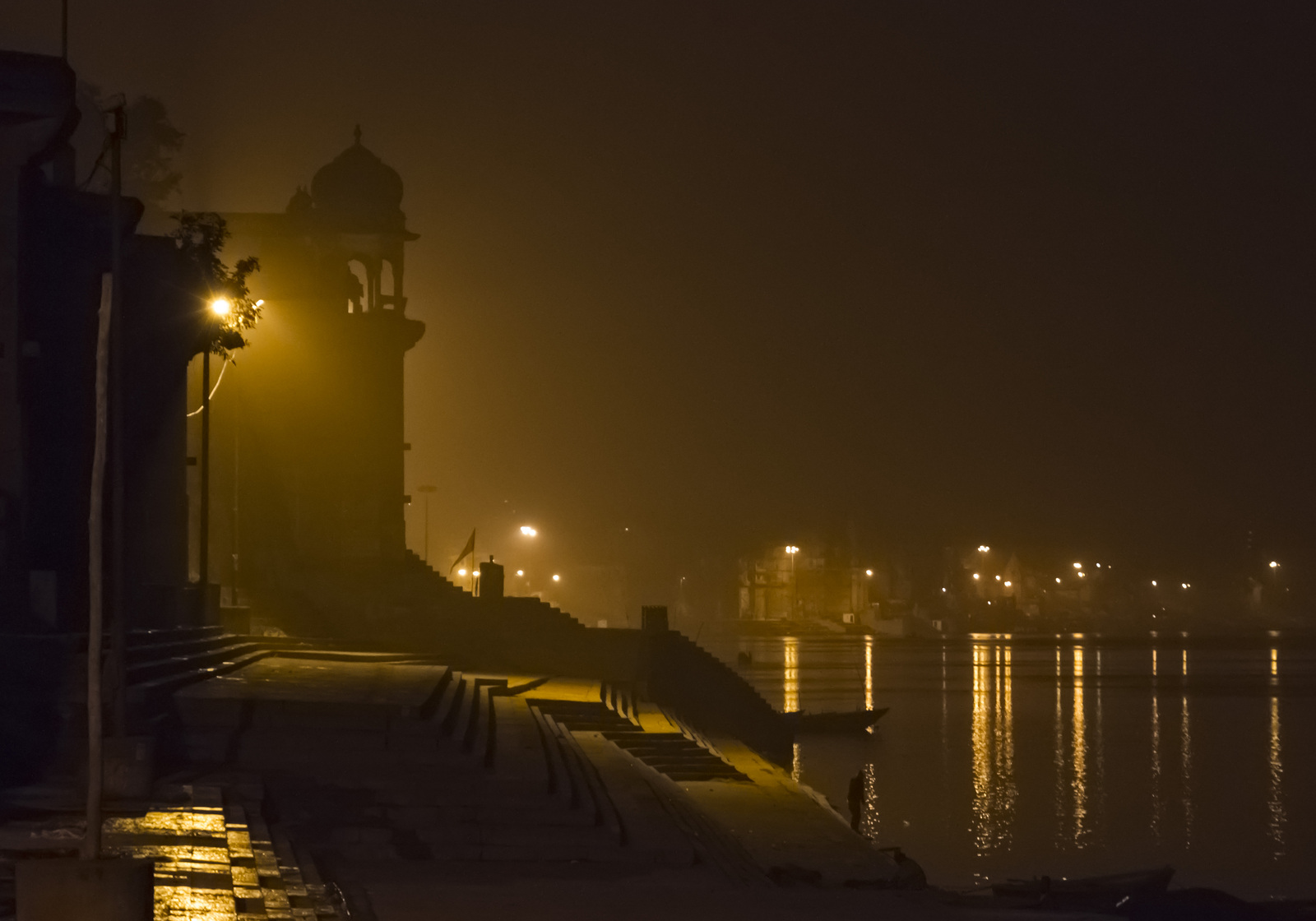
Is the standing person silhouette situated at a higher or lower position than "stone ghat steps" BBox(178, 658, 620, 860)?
lower

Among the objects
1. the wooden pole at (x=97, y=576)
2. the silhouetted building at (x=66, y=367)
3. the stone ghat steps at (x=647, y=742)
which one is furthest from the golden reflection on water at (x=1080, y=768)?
the wooden pole at (x=97, y=576)

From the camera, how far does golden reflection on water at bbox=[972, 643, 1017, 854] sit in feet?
129

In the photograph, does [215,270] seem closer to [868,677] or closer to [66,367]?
[66,367]

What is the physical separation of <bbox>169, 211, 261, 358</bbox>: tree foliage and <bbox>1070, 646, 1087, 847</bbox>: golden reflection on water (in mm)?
21969

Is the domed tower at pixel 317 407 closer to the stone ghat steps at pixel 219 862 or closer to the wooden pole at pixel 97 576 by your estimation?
the stone ghat steps at pixel 219 862

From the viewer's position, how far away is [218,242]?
2927cm

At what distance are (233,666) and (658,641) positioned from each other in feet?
70.2

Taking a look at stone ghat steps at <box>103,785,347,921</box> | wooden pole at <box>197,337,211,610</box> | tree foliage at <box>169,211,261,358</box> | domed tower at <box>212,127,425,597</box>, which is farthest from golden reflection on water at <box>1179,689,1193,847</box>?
stone ghat steps at <box>103,785,347,921</box>

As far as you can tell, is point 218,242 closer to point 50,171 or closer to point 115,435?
point 50,171

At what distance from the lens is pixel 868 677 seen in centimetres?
11656

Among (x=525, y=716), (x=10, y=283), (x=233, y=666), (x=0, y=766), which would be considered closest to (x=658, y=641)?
(x=525, y=716)

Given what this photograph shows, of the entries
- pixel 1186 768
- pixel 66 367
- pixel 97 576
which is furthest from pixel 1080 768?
pixel 97 576

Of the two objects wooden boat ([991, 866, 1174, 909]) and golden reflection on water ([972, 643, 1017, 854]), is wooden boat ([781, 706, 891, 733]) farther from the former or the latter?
wooden boat ([991, 866, 1174, 909])

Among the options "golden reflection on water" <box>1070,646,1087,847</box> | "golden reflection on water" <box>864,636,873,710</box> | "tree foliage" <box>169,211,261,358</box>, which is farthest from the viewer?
"golden reflection on water" <box>864,636,873,710</box>
